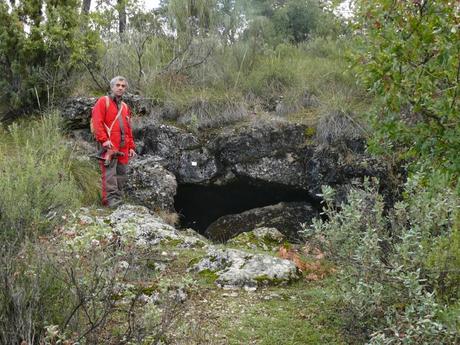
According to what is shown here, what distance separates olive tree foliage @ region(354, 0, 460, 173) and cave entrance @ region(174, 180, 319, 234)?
552 centimetres

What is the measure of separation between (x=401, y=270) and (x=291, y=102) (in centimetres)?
620

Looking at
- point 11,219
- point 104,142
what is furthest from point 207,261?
point 104,142

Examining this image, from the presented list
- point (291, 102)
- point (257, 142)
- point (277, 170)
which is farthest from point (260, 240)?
point (291, 102)

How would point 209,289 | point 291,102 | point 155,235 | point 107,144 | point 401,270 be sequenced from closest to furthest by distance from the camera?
point 401,270
point 209,289
point 155,235
point 107,144
point 291,102

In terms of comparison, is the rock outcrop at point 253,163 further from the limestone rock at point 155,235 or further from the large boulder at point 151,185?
the limestone rock at point 155,235

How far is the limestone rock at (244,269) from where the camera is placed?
4.32 m

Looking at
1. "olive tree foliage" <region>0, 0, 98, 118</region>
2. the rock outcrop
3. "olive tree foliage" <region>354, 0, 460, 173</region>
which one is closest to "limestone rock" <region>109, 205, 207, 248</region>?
the rock outcrop

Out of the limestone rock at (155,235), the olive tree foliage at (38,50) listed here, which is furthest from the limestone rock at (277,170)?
the olive tree foliage at (38,50)

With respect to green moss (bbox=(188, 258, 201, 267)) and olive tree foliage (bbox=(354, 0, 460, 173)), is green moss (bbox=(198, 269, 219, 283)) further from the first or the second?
olive tree foliage (bbox=(354, 0, 460, 173))

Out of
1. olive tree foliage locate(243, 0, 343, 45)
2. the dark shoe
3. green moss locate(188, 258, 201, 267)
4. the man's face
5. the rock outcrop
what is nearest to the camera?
green moss locate(188, 258, 201, 267)

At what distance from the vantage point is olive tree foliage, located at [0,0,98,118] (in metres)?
8.76

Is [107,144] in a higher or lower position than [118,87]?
lower

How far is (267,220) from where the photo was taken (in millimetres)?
8039

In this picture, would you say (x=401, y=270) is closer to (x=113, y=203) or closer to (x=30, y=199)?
(x=30, y=199)
